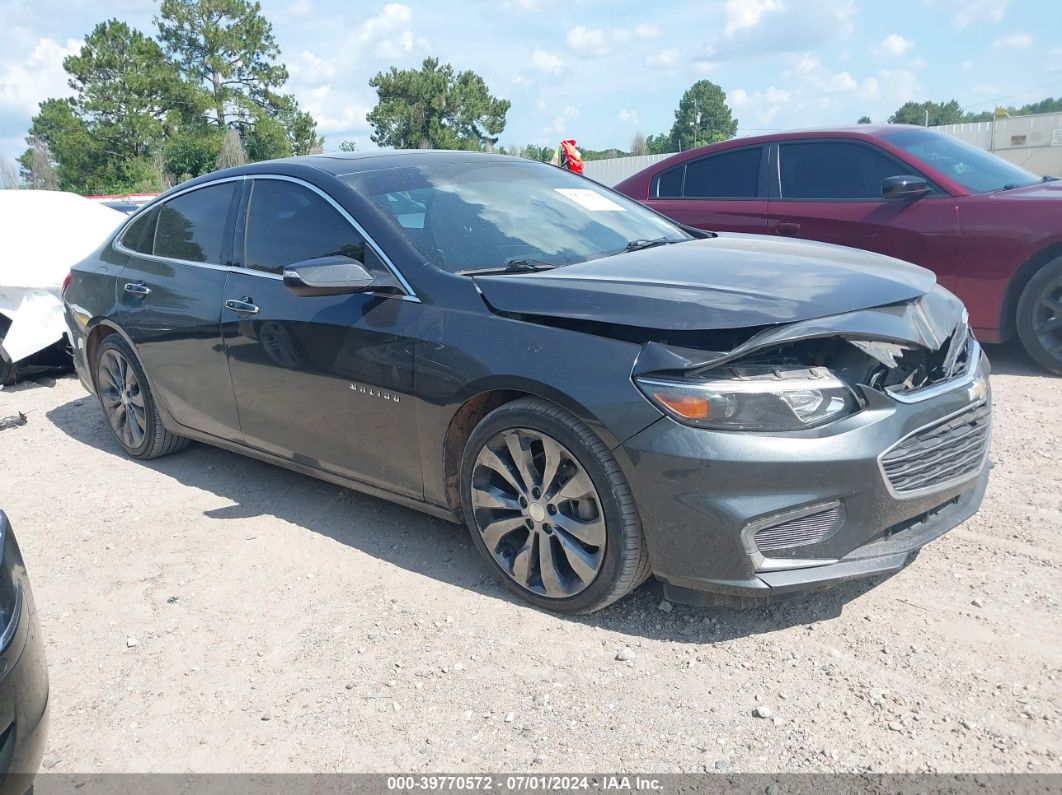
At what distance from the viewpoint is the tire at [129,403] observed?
16.9ft

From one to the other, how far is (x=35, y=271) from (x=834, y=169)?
6.44m

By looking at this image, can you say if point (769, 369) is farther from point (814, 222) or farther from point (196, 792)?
point (814, 222)

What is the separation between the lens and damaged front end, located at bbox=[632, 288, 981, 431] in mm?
2752

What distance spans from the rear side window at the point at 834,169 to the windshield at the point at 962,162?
0.63ft

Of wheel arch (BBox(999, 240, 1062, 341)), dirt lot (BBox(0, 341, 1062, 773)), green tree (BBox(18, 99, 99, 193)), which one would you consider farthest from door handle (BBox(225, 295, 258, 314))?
green tree (BBox(18, 99, 99, 193))

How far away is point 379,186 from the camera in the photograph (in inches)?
155

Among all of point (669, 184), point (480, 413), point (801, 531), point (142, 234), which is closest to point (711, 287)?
point (801, 531)

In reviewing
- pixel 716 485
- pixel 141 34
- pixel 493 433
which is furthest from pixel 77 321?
pixel 141 34

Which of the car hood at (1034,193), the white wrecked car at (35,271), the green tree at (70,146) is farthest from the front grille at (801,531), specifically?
the green tree at (70,146)

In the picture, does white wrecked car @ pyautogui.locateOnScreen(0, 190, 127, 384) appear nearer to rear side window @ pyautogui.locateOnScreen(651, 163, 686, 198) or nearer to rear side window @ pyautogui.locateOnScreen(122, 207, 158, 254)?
rear side window @ pyautogui.locateOnScreen(122, 207, 158, 254)

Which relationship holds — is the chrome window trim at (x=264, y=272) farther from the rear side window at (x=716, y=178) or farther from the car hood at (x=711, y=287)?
the rear side window at (x=716, y=178)

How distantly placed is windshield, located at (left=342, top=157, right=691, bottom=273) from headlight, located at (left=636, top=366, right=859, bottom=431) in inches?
41.0

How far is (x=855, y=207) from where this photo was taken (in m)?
6.39

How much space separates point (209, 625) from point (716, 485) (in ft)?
6.69
